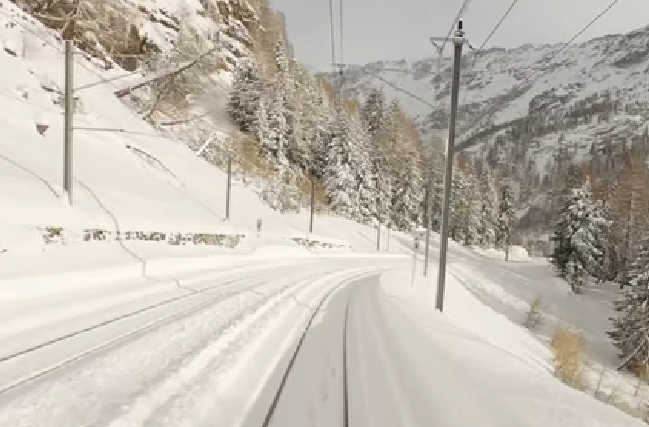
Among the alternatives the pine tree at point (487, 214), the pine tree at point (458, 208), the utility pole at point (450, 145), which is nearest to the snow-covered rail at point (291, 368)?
the utility pole at point (450, 145)

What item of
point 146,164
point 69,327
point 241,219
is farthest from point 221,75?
point 69,327

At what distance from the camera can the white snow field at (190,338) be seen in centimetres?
598

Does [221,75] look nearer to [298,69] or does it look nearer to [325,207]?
[298,69]

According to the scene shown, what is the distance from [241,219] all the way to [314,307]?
118ft

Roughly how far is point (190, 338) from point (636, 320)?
3127cm

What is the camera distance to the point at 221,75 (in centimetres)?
8262

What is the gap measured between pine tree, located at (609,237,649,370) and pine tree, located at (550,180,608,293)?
1919cm

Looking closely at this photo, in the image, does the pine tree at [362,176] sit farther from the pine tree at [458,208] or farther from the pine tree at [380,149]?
the pine tree at [458,208]

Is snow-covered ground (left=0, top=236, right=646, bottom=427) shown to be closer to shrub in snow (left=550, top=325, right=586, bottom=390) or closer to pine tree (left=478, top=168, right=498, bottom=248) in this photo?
shrub in snow (left=550, top=325, right=586, bottom=390)

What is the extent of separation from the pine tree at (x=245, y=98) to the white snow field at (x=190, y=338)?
1718 inches

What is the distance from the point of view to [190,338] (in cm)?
928

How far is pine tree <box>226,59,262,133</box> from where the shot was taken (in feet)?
246

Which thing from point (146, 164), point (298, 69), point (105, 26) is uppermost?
point (298, 69)

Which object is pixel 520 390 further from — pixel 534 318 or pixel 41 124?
pixel 534 318
